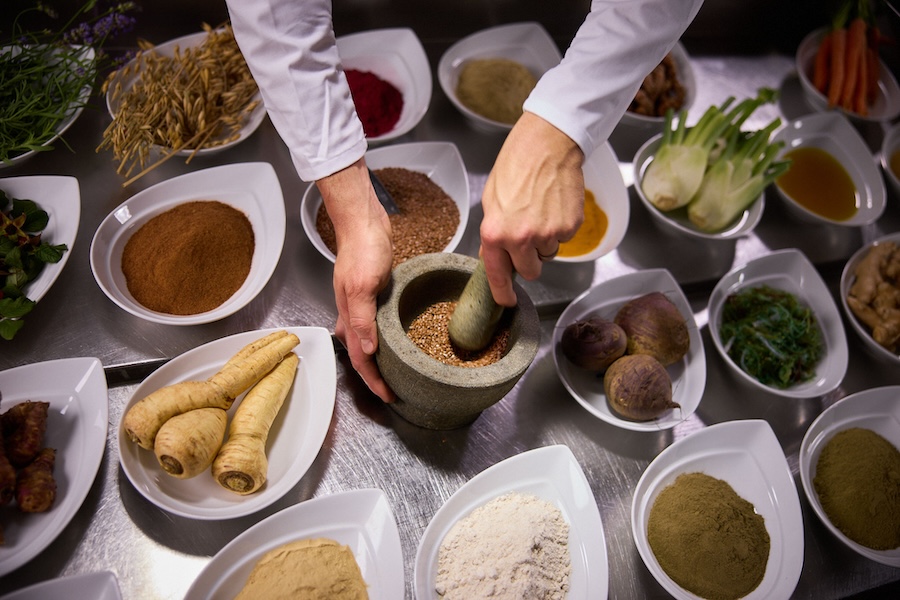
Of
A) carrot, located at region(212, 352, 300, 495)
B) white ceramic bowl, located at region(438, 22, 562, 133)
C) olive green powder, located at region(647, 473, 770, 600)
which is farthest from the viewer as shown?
white ceramic bowl, located at region(438, 22, 562, 133)

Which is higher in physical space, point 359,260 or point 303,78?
point 303,78

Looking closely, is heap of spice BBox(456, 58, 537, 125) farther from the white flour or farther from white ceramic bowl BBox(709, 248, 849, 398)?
the white flour

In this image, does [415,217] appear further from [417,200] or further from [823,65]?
[823,65]

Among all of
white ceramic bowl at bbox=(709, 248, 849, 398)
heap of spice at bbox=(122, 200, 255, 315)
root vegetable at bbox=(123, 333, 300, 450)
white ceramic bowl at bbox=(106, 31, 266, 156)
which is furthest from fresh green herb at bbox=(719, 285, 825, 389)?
white ceramic bowl at bbox=(106, 31, 266, 156)

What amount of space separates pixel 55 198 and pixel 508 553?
120 centimetres

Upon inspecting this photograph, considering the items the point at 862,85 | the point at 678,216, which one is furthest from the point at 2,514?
the point at 862,85

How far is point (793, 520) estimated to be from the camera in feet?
4.34

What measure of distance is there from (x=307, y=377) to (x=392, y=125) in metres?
0.76

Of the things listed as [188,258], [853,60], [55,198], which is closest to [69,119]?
[55,198]

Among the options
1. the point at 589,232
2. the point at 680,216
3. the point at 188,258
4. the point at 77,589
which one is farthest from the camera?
the point at 680,216

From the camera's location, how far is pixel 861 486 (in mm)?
1414

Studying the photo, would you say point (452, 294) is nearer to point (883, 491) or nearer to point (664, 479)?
point (664, 479)

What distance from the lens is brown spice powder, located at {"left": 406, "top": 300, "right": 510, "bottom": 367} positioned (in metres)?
1.26

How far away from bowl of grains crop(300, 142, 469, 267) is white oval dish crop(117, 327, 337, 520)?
251 mm
